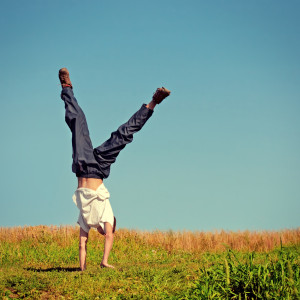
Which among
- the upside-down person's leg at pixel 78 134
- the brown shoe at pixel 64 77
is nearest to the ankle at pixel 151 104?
the upside-down person's leg at pixel 78 134

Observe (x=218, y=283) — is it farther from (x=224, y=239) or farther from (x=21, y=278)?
(x=224, y=239)

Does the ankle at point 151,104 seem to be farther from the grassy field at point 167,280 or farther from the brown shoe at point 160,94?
the grassy field at point 167,280

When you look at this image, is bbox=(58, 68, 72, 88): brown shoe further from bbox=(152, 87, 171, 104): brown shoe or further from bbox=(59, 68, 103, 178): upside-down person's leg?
bbox=(152, 87, 171, 104): brown shoe

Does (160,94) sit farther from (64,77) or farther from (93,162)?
(64,77)

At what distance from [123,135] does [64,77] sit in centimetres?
179

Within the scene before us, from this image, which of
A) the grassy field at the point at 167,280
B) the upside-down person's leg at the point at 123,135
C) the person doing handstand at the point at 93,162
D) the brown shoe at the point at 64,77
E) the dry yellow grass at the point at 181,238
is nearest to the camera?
the grassy field at the point at 167,280

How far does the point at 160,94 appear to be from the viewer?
7992mm

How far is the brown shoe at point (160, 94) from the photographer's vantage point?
26.1ft

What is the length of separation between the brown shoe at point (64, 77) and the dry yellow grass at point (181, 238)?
7293mm

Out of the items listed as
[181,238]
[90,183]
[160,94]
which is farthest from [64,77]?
[181,238]

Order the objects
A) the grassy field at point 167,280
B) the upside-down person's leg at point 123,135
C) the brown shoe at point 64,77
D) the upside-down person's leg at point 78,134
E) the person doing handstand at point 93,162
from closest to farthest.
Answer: the grassy field at point 167,280, the person doing handstand at point 93,162, the upside-down person's leg at point 78,134, the upside-down person's leg at point 123,135, the brown shoe at point 64,77

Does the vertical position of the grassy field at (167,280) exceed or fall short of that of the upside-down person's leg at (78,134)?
it falls short

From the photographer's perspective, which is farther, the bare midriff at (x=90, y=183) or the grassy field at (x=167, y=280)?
the bare midriff at (x=90, y=183)

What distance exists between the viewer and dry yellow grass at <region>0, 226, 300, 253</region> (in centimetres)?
1389
